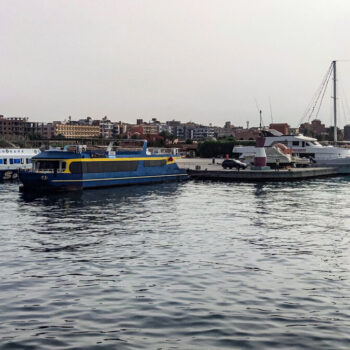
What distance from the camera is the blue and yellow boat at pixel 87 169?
155 ft

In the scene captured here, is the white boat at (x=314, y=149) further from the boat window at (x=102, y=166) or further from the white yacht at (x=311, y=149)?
the boat window at (x=102, y=166)

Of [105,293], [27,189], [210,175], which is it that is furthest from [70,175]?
[105,293]

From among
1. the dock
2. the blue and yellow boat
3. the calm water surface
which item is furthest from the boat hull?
the calm water surface

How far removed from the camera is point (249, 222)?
1171 inches

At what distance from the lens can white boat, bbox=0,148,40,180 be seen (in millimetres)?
64250

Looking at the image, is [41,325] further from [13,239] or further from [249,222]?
[249,222]

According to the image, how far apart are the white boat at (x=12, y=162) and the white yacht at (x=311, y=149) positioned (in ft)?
128

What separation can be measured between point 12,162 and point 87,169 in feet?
65.8

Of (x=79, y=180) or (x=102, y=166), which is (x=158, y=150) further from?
(x=79, y=180)

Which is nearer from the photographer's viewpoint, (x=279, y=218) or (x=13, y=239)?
(x=13, y=239)

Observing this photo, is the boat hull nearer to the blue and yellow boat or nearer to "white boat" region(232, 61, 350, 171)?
the blue and yellow boat

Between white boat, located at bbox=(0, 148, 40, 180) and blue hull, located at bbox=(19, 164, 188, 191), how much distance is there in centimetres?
1750

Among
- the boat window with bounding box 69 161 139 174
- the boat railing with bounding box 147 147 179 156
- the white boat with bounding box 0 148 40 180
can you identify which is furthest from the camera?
the white boat with bounding box 0 148 40 180

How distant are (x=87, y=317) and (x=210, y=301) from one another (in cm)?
343
